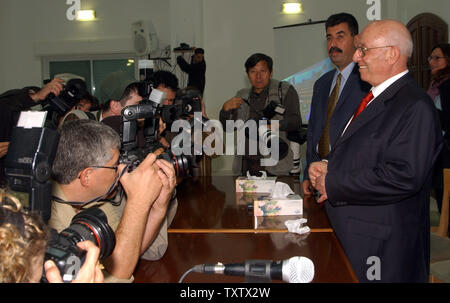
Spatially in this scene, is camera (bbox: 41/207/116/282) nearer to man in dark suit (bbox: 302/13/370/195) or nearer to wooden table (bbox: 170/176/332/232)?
wooden table (bbox: 170/176/332/232)

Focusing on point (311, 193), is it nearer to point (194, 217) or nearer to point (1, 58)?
point (194, 217)

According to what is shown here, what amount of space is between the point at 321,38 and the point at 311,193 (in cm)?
431

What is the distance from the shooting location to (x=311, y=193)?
2557 millimetres

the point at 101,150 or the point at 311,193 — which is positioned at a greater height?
the point at 101,150

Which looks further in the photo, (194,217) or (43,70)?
(43,70)

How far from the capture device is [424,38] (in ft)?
17.1

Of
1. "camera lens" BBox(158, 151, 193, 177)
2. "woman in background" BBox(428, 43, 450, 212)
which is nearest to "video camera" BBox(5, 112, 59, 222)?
"camera lens" BBox(158, 151, 193, 177)

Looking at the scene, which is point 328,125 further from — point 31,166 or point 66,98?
point 31,166

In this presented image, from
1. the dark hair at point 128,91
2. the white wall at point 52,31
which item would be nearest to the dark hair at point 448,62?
the dark hair at point 128,91

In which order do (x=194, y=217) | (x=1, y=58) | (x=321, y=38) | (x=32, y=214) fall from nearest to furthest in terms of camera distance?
(x=32, y=214) → (x=194, y=217) → (x=321, y=38) → (x=1, y=58)

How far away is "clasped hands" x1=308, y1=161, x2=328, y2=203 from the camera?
75.3 inches

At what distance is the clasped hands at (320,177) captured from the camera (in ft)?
6.27

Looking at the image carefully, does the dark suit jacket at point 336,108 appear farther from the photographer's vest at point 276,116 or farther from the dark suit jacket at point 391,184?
the photographer's vest at point 276,116
